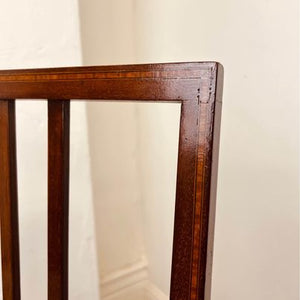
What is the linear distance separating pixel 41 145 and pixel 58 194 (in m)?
0.33

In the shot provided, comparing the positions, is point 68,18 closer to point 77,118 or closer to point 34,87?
point 77,118

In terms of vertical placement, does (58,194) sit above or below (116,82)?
below

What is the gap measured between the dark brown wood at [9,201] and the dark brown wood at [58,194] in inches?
3.3

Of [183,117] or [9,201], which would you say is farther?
[9,201]

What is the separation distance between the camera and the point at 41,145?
29.4 inches

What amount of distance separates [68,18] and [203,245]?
60 cm

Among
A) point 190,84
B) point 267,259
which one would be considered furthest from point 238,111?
point 190,84

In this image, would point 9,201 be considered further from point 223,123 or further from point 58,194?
point 223,123

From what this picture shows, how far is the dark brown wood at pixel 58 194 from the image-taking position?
43 cm

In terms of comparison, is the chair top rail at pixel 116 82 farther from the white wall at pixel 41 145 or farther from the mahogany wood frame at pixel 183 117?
the white wall at pixel 41 145

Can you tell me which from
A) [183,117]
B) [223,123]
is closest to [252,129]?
[223,123]

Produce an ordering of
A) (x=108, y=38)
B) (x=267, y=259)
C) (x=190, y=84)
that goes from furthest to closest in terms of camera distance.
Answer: (x=108, y=38), (x=267, y=259), (x=190, y=84)

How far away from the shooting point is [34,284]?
2.61ft

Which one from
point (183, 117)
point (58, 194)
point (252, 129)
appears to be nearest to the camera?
point (183, 117)
